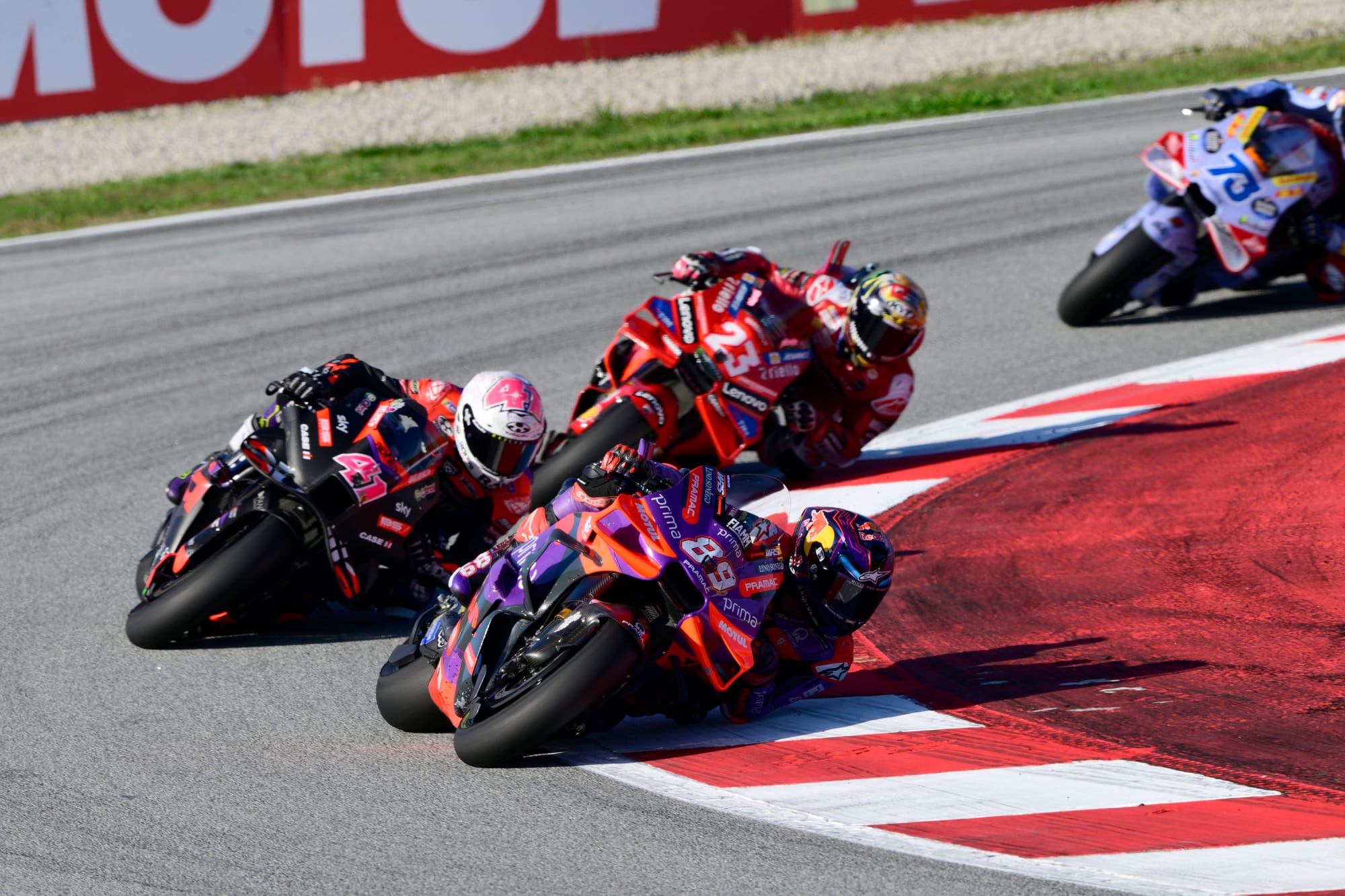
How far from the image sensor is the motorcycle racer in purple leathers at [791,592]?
576 cm

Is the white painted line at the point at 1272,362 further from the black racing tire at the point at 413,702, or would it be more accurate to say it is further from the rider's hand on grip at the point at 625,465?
the black racing tire at the point at 413,702

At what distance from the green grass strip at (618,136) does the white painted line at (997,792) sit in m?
13.2

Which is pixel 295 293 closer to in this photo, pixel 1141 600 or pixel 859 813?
pixel 1141 600

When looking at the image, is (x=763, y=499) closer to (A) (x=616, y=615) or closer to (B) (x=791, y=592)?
(B) (x=791, y=592)

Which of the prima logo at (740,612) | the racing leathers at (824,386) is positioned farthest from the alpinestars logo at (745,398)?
the prima logo at (740,612)

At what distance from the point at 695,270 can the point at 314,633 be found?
9.68 ft

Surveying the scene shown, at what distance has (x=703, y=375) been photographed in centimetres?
866

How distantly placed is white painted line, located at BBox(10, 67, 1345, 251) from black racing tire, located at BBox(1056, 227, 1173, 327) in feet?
22.9

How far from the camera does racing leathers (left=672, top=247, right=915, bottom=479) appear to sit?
899 centimetres

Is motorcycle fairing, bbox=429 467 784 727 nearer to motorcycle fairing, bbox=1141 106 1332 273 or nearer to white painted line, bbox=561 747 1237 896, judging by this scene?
white painted line, bbox=561 747 1237 896

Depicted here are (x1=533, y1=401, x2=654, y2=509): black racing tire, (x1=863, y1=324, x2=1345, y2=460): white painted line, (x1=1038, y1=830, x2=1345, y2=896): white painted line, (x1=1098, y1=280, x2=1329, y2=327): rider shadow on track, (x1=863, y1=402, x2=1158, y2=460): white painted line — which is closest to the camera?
(x1=1038, y1=830, x2=1345, y2=896): white painted line

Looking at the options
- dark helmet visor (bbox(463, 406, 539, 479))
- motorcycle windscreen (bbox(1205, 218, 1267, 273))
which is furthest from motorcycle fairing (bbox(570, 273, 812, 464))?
motorcycle windscreen (bbox(1205, 218, 1267, 273))

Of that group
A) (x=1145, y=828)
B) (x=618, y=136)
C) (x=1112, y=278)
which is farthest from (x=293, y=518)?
(x=618, y=136)

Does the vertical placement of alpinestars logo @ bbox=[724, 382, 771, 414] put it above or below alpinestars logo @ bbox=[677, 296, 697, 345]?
below
